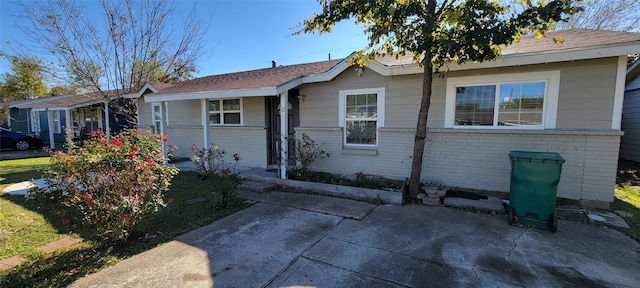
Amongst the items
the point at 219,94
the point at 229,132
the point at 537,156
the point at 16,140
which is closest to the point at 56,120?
the point at 16,140

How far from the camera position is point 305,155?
7.13m

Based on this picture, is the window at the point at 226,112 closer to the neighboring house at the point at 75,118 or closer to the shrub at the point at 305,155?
the shrub at the point at 305,155

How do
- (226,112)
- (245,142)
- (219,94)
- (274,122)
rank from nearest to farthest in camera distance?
(219,94) → (274,122) → (245,142) → (226,112)

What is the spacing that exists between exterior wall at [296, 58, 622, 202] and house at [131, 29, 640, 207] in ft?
0.06

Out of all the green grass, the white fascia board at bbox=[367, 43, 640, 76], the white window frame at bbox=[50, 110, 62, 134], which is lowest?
the green grass

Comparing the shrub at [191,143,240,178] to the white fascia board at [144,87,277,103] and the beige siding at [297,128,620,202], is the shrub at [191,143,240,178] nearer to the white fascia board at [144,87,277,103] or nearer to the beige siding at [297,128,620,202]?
the white fascia board at [144,87,277,103]

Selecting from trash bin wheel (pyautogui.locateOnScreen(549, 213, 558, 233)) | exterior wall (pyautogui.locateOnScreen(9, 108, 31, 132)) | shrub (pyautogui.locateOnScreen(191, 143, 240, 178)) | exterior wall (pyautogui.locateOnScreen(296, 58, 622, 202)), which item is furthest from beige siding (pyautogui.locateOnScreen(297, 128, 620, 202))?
exterior wall (pyautogui.locateOnScreen(9, 108, 31, 132))

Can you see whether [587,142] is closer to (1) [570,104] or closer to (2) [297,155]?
(1) [570,104]

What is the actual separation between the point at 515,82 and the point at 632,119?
8297 millimetres

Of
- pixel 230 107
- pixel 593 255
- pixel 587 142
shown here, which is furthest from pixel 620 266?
pixel 230 107

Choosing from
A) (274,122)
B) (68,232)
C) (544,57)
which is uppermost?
(544,57)

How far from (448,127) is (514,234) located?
8.24ft

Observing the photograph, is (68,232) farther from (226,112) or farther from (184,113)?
(184,113)

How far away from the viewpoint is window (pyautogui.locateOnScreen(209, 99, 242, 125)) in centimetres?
904
